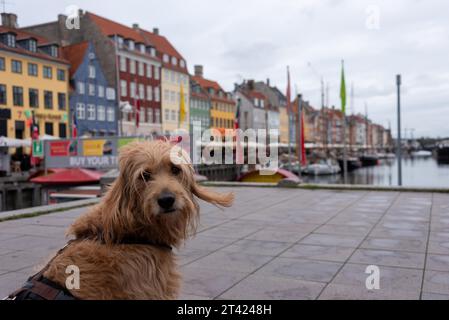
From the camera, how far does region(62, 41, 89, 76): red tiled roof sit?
56838 millimetres

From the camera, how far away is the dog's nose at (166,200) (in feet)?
8.16

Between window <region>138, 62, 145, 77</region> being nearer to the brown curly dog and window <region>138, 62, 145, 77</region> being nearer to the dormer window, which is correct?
the dormer window

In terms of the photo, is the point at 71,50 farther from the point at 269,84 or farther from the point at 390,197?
the point at 269,84

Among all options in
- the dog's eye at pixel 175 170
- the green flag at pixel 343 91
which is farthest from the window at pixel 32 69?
the dog's eye at pixel 175 170

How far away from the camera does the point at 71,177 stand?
80.8ft

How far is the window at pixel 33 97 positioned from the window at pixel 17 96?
1.46 meters

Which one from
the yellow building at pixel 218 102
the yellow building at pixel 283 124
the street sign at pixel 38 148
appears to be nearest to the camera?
the street sign at pixel 38 148

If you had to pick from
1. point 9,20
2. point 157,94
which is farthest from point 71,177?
point 157,94

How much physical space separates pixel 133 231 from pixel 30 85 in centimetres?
5076

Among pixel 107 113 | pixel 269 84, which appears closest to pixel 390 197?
pixel 107 113

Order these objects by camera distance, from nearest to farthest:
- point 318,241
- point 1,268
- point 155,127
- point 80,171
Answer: point 1,268 < point 318,241 < point 80,171 < point 155,127

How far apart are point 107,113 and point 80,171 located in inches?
1502

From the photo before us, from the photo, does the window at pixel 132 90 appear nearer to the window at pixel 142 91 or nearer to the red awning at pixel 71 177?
the window at pixel 142 91
